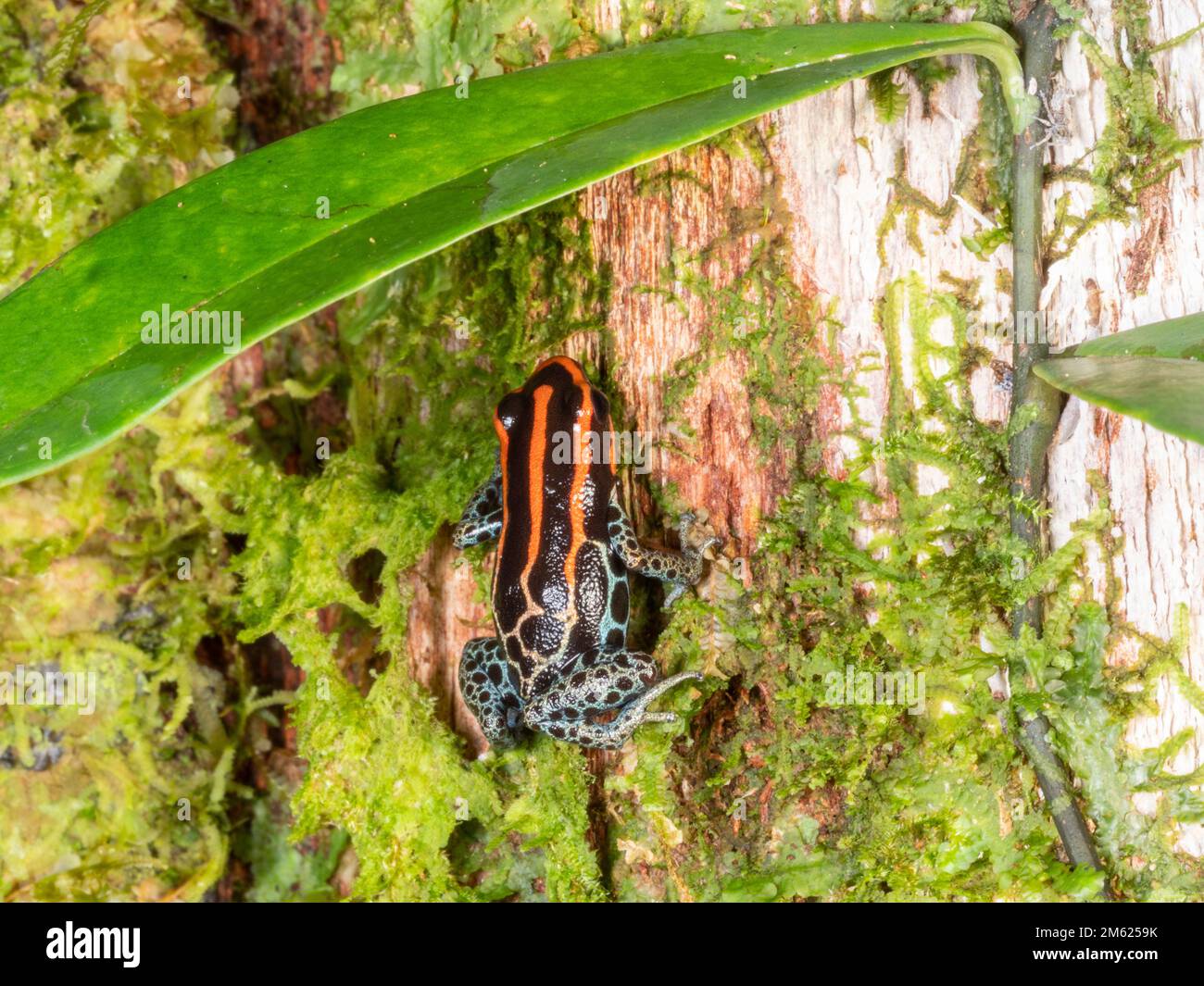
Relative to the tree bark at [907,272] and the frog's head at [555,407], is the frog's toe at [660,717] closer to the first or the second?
the tree bark at [907,272]

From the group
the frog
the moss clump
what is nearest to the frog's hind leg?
the frog

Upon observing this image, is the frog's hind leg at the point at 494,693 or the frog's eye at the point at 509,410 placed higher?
the frog's eye at the point at 509,410

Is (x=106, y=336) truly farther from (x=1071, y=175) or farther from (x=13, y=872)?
(x=13, y=872)

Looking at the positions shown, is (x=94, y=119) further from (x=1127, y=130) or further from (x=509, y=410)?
(x=1127, y=130)

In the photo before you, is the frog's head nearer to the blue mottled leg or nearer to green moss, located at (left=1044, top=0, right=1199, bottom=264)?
the blue mottled leg

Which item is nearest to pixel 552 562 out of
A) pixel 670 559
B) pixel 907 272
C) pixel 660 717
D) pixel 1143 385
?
pixel 670 559

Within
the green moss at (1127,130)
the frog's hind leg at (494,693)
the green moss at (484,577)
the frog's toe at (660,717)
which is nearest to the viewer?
the green moss at (1127,130)

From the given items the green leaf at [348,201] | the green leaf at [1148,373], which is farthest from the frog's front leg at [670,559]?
the green leaf at [348,201]

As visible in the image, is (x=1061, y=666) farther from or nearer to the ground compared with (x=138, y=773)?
farther from the ground
